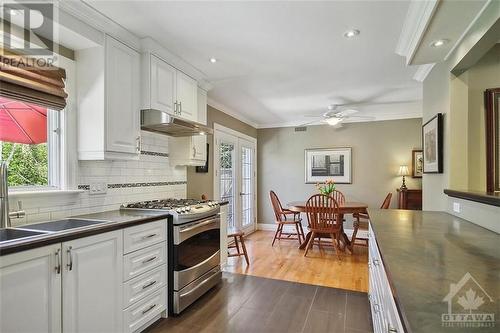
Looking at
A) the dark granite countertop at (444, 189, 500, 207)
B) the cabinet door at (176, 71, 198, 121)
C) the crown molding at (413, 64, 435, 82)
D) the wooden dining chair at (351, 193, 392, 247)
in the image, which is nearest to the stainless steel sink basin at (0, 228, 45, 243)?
the cabinet door at (176, 71, 198, 121)

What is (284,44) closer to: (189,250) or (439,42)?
(439,42)

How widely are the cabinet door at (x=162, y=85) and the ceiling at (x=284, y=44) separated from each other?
19 centimetres

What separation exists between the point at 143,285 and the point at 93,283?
0.48 meters

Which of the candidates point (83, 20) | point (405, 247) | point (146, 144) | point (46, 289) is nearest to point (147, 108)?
point (146, 144)

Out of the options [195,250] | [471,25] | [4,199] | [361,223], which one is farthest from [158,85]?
[361,223]

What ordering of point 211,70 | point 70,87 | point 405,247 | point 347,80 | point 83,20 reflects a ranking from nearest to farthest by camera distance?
point 405,247, point 83,20, point 70,87, point 211,70, point 347,80

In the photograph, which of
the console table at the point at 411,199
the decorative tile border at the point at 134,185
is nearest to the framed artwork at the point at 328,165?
the console table at the point at 411,199

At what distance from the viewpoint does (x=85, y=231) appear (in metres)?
1.67

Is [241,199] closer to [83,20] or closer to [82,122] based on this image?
[82,122]

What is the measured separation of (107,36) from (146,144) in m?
1.10

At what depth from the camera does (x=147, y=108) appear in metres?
2.57

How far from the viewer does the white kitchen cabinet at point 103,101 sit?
2211 millimetres

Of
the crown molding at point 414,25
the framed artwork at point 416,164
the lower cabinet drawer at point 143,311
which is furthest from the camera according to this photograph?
the framed artwork at point 416,164

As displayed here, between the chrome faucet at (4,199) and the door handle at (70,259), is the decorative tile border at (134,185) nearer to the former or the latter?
the chrome faucet at (4,199)
